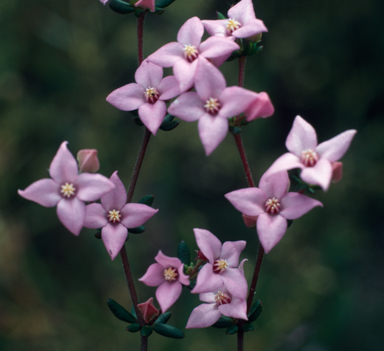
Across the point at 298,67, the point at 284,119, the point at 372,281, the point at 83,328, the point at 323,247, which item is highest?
the point at 298,67

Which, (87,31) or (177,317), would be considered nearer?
(177,317)

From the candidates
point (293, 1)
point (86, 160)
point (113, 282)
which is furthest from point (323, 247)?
point (86, 160)

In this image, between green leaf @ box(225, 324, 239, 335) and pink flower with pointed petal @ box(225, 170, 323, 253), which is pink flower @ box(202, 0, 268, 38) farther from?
green leaf @ box(225, 324, 239, 335)

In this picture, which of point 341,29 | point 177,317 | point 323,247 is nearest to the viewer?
point 177,317

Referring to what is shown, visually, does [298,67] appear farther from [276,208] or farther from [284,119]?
[276,208]

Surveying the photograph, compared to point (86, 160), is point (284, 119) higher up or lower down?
lower down
